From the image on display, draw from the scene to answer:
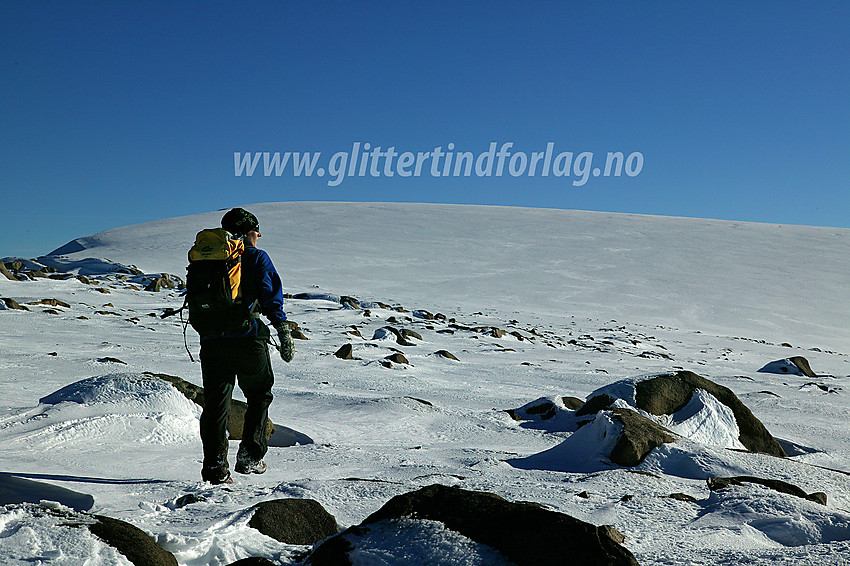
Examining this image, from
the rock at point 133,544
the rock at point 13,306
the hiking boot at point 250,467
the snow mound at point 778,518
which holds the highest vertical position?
the snow mound at point 778,518

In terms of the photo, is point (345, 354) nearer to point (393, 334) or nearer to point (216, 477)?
point (393, 334)

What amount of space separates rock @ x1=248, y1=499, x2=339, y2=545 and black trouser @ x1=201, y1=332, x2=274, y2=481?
93 cm

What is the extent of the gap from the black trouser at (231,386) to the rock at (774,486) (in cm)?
253

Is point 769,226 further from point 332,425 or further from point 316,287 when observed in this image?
point 332,425

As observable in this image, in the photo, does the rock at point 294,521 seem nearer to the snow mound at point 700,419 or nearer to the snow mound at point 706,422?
the snow mound at point 700,419

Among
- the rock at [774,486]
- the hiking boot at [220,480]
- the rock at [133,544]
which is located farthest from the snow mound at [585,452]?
the rock at [133,544]

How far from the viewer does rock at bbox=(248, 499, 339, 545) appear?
8.16 ft

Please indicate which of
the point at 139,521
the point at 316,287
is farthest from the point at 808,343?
the point at 139,521

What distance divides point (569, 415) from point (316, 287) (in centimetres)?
2189

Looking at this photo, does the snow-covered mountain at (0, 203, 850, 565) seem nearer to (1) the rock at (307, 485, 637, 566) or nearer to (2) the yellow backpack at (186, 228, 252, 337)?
(1) the rock at (307, 485, 637, 566)

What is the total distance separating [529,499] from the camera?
317cm

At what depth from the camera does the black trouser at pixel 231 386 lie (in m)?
3.51

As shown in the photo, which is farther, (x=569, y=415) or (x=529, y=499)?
(x=569, y=415)

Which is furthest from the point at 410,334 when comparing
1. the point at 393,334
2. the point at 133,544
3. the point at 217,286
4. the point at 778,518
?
the point at 133,544
